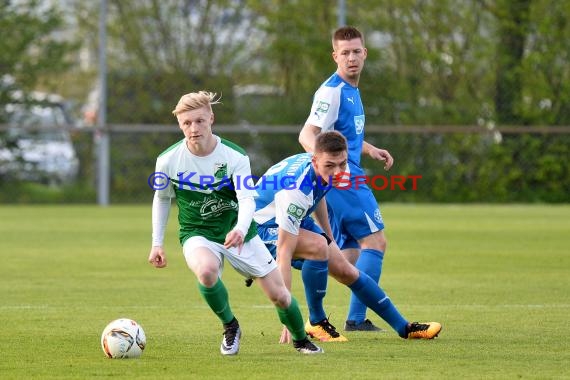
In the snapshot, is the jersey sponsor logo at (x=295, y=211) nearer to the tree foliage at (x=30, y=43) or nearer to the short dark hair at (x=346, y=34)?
the short dark hair at (x=346, y=34)

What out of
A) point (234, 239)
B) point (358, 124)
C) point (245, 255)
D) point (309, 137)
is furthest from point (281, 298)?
point (358, 124)

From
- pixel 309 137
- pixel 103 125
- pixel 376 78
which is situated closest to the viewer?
pixel 309 137

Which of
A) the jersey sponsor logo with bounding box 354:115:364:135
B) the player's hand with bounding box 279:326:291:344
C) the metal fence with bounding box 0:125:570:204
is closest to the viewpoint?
the player's hand with bounding box 279:326:291:344

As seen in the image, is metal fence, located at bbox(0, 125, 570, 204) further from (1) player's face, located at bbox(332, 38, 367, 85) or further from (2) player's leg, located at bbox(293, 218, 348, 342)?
(2) player's leg, located at bbox(293, 218, 348, 342)

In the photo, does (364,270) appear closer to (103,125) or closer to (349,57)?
(349,57)

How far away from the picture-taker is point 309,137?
7543 millimetres

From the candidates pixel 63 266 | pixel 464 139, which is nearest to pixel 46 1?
pixel 464 139

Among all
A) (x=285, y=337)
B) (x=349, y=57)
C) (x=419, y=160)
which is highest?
(x=349, y=57)

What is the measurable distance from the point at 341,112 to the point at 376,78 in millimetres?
12973

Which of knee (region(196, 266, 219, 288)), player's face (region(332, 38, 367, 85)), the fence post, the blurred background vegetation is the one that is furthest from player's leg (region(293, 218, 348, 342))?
the fence post

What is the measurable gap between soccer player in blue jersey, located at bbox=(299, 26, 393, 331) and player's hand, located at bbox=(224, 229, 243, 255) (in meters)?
1.75

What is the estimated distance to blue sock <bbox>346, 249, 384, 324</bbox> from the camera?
7.45 m

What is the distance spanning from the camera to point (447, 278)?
10.5 m

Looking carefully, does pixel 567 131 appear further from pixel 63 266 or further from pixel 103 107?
pixel 63 266
